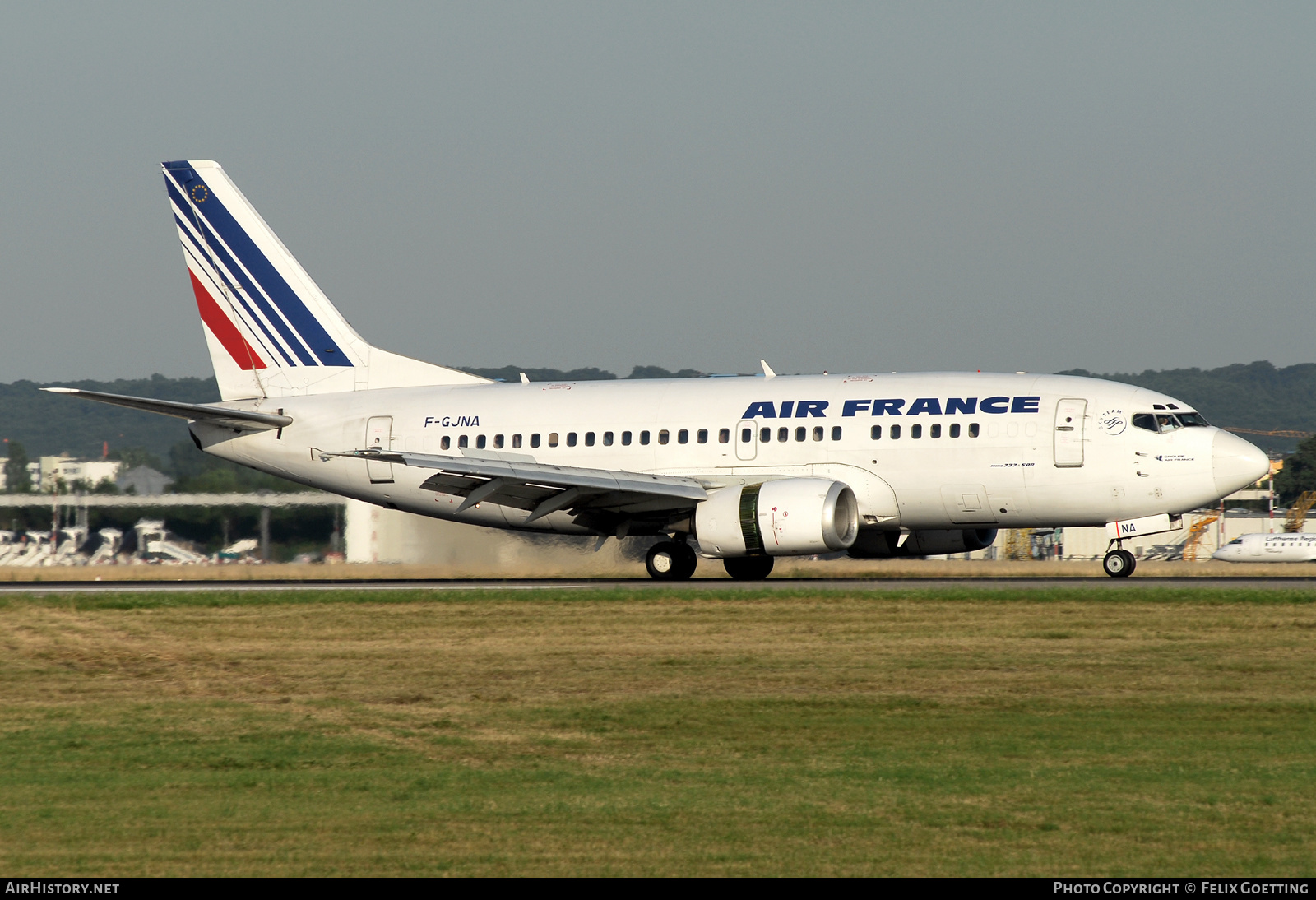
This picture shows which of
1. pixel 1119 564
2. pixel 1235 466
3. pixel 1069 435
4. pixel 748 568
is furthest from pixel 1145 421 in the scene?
pixel 748 568

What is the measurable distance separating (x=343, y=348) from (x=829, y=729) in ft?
78.6

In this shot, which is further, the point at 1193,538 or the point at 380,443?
the point at 1193,538

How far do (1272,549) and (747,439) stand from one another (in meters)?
50.5

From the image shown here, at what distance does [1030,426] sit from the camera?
28.7m

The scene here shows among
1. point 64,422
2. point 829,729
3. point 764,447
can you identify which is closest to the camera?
point 829,729

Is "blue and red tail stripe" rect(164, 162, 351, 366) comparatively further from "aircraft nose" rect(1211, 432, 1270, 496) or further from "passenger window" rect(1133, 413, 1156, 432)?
"aircraft nose" rect(1211, 432, 1270, 496)

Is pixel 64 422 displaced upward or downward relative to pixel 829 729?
upward

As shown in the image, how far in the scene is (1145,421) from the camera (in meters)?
28.5

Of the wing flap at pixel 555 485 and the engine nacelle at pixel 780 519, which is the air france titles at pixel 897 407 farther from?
the wing flap at pixel 555 485

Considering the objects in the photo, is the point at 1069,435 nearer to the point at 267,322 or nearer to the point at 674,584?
the point at 674,584

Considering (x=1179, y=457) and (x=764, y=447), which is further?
(x=764, y=447)

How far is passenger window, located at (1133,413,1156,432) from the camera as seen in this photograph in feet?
93.2

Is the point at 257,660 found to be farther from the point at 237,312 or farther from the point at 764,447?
the point at 237,312

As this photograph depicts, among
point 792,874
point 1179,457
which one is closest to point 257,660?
point 792,874
